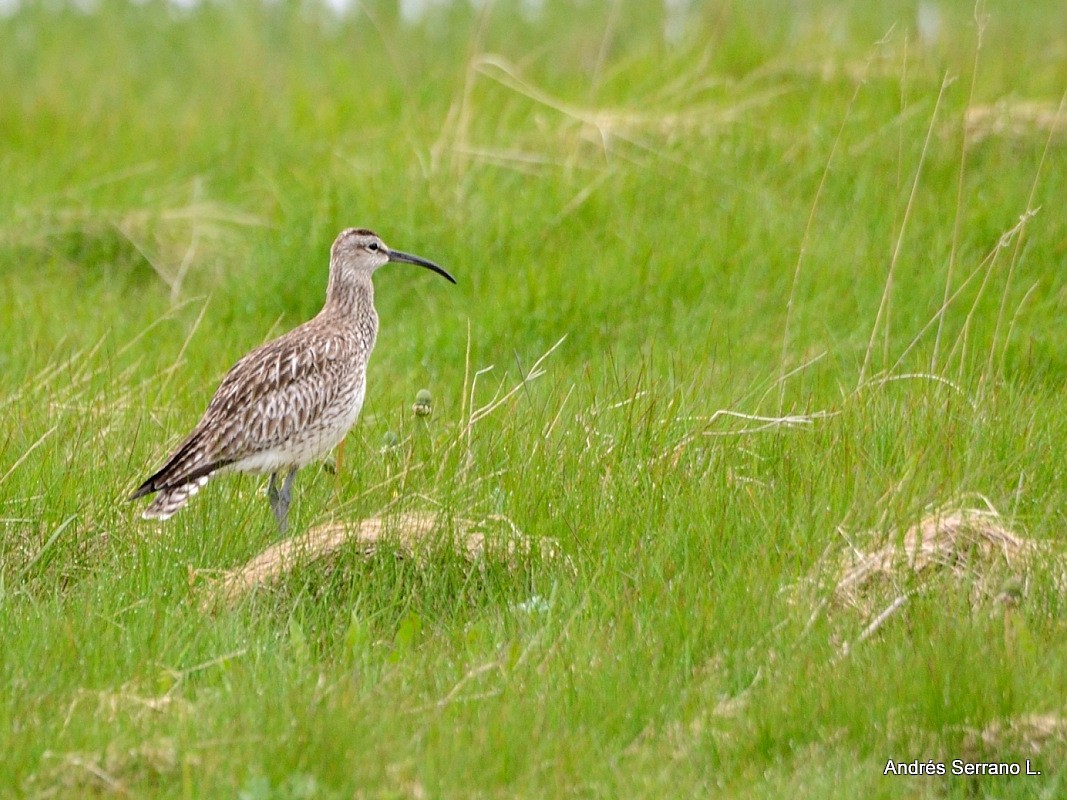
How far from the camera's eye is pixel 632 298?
9.84m

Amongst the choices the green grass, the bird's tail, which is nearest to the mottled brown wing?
the bird's tail

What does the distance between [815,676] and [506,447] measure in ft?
7.28

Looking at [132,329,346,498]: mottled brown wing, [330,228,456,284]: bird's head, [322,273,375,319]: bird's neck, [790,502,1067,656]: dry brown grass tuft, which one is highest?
[330,228,456,284]: bird's head

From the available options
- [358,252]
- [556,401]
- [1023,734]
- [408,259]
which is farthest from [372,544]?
[408,259]

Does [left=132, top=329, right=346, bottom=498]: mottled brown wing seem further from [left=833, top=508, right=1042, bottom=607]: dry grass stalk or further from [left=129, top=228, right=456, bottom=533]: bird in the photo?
[left=833, top=508, right=1042, bottom=607]: dry grass stalk

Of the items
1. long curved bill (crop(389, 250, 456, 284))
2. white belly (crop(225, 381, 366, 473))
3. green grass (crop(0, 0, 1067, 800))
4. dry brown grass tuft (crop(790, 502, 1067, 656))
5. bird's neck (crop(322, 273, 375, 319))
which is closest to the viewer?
green grass (crop(0, 0, 1067, 800))

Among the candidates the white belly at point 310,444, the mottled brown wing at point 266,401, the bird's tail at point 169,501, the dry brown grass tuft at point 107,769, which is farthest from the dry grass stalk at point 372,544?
the dry brown grass tuft at point 107,769

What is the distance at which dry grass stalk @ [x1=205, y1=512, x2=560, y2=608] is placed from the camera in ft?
20.5

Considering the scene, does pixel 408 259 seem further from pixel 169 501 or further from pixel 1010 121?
pixel 1010 121

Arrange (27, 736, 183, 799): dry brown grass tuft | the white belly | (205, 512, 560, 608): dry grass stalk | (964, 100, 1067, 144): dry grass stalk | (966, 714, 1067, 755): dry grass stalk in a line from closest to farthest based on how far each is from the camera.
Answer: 1. (27, 736, 183, 799): dry brown grass tuft
2. (966, 714, 1067, 755): dry grass stalk
3. (205, 512, 560, 608): dry grass stalk
4. the white belly
5. (964, 100, 1067, 144): dry grass stalk

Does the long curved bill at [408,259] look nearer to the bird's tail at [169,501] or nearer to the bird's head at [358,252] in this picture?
the bird's head at [358,252]

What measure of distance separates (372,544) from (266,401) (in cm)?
160

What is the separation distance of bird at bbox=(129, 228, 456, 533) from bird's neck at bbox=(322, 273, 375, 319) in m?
0.24

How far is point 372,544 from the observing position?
6383mm
